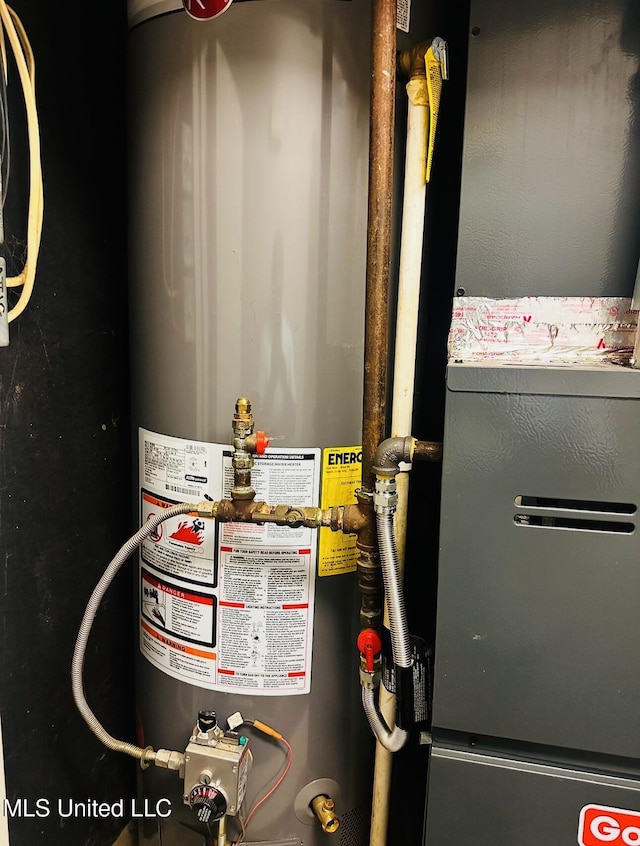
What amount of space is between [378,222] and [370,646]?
564 millimetres

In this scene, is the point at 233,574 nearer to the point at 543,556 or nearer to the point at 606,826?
the point at 543,556

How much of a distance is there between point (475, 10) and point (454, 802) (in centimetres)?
98

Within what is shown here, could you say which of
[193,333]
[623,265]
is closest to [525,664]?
[623,265]

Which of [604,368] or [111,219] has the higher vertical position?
[111,219]

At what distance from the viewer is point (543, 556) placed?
62 cm

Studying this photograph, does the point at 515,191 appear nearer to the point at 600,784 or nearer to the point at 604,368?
the point at 604,368

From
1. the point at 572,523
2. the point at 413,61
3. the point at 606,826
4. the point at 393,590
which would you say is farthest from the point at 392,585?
the point at 413,61

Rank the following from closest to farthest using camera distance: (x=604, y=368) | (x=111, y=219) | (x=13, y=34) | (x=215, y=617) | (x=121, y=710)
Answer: (x=604, y=368) → (x=13, y=34) → (x=215, y=617) → (x=111, y=219) → (x=121, y=710)

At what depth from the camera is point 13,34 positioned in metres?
0.71

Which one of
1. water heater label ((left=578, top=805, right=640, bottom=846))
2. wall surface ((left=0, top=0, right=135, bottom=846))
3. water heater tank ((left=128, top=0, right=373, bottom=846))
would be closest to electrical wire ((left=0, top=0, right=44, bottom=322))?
wall surface ((left=0, top=0, right=135, bottom=846))

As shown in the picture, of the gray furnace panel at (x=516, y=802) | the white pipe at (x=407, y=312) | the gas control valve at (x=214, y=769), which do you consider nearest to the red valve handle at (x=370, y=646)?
the white pipe at (x=407, y=312)

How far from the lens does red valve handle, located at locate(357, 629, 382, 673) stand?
76 centimetres

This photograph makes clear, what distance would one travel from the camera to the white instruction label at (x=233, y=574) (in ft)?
2.63

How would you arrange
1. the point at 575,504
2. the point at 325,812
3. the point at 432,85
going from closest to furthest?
1. the point at 575,504
2. the point at 432,85
3. the point at 325,812
